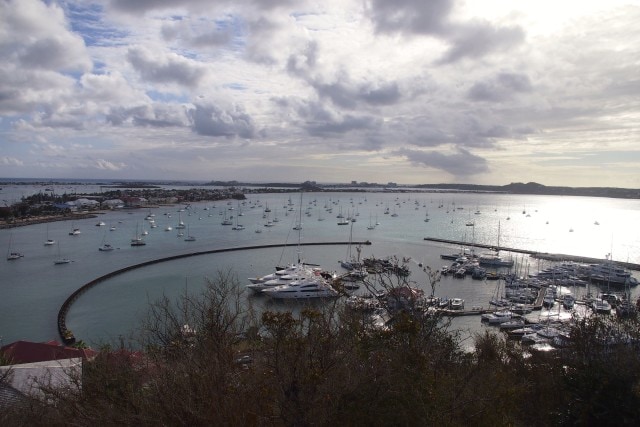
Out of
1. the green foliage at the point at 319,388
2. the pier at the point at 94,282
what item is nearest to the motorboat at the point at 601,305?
the pier at the point at 94,282

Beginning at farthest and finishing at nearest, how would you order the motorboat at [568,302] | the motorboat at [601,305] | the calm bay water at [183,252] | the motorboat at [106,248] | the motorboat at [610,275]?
the motorboat at [106,248] → the motorboat at [610,275] → the motorboat at [568,302] → the motorboat at [601,305] → the calm bay water at [183,252]

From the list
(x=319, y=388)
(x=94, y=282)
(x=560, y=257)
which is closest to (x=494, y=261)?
(x=560, y=257)

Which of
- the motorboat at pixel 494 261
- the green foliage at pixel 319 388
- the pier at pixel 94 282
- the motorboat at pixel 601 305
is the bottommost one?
the pier at pixel 94 282

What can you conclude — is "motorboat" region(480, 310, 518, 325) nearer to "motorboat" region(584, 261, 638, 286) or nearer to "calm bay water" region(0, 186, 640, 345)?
"calm bay water" region(0, 186, 640, 345)

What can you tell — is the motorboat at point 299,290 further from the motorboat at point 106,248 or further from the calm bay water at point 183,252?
the motorboat at point 106,248

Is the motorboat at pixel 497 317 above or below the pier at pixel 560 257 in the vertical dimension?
below

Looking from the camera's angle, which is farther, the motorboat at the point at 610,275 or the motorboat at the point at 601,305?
the motorboat at the point at 610,275

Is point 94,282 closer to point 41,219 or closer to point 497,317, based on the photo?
point 497,317

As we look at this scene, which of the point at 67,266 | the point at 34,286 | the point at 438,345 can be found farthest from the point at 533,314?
the point at 67,266

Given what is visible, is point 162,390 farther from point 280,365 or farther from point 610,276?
point 610,276
